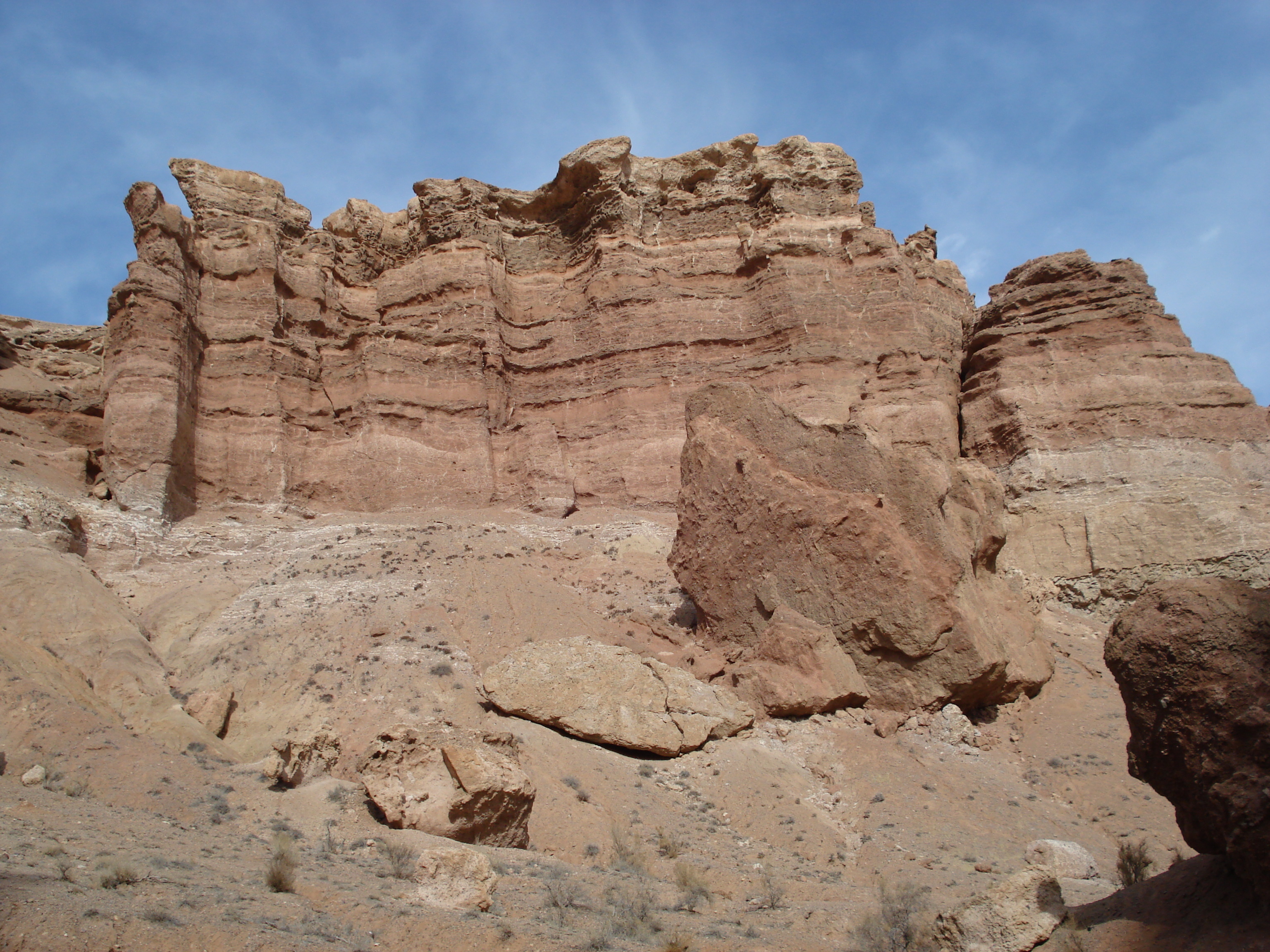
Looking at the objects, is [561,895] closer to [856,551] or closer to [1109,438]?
[856,551]

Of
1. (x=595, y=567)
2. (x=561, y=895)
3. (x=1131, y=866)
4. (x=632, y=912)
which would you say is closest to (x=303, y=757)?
(x=561, y=895)

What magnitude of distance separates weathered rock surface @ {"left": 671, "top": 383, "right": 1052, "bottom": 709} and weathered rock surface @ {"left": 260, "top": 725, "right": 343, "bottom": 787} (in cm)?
698

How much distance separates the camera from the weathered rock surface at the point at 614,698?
42.7 ft

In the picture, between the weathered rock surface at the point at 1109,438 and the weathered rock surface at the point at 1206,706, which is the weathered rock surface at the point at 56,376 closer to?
the weathered rock surface at the point at 1109,438

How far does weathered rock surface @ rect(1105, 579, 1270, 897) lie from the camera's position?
5.06m

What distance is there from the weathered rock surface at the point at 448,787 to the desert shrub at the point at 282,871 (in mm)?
1681

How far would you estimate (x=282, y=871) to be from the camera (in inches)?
290

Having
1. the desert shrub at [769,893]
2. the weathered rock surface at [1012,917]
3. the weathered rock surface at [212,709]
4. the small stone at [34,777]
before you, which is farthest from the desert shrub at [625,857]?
the weathered rock surface at [212,709]

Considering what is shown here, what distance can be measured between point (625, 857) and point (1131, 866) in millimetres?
5412

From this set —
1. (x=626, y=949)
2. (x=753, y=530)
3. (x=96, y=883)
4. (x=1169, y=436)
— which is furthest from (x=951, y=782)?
(x=1169, y=436)

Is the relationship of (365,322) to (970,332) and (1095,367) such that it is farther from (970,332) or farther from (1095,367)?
(1095,367)

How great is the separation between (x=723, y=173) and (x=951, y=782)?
76.4 ft

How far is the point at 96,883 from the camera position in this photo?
6.49 m

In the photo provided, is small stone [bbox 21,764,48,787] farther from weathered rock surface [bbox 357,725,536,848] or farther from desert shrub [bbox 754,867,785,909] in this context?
desert shrub [bbox 754,867,785,909]
